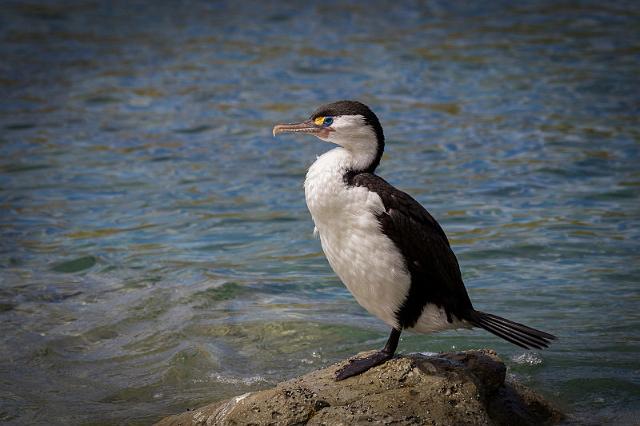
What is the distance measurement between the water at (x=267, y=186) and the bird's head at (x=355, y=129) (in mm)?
1791

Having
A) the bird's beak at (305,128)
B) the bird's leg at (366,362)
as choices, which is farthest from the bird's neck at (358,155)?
the bird's leg at (366,362)

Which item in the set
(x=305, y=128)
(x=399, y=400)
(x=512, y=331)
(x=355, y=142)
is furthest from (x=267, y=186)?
(x=399, y=400)

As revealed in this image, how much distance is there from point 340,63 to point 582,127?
4.10m

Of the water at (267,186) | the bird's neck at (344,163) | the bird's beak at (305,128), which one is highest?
the bird's beak at (305,128)

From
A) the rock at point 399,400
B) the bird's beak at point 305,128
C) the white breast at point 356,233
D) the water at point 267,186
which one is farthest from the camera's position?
the water at point 267,186

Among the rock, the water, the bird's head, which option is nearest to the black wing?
the bird's head

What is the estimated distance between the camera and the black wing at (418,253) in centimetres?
515

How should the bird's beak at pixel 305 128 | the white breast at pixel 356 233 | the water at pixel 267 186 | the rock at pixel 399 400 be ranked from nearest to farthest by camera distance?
1. the rock at pixel 399 400
2. the white breast at pixel 356 233
3. the bird's beak at pixel 305 128
4. the water at pixel 267 186

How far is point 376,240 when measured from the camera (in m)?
5.14

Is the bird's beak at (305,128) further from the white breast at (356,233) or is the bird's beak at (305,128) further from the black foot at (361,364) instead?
the black foot at (361,364)

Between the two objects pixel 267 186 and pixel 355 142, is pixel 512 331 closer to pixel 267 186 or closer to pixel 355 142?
pixel 355 142

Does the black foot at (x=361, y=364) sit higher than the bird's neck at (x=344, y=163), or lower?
lower

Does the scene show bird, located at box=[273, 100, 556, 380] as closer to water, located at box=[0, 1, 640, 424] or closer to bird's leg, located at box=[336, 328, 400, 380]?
bird's leg, located at box=[336, 328, 400, 380]

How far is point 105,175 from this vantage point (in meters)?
10.9
